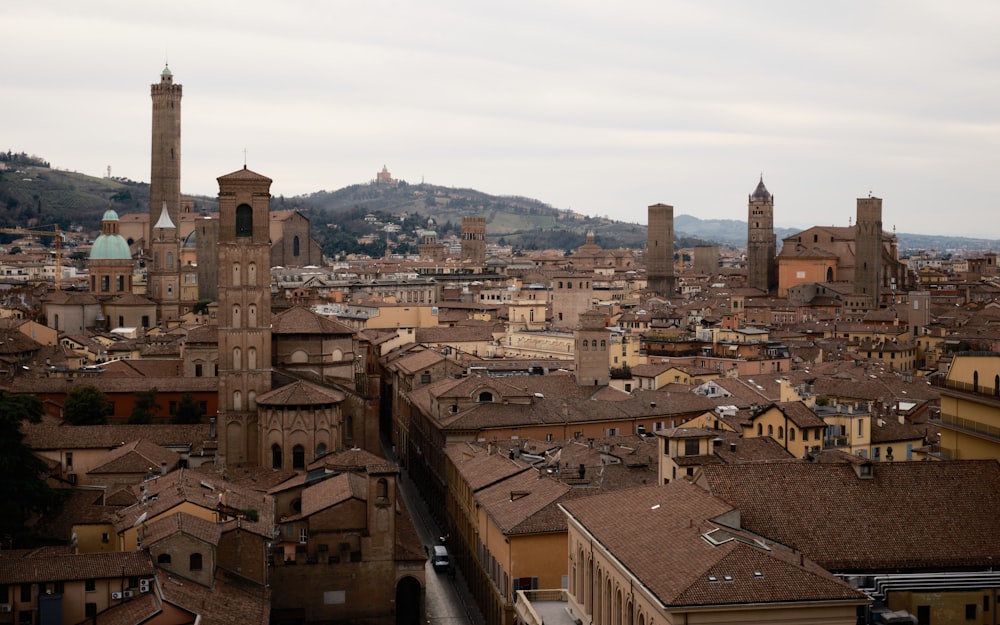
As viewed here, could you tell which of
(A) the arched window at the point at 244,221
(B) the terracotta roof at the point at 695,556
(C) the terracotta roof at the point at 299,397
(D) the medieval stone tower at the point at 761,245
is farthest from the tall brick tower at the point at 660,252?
(B) the terracotta roof at the point at 695,556

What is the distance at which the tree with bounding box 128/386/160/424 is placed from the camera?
200ft

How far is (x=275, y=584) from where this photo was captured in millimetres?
39938

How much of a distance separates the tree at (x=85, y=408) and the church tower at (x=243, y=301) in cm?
646

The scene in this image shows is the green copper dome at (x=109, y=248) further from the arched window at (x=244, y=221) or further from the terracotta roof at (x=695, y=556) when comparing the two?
the terracotta roof at (x=695, y=556)

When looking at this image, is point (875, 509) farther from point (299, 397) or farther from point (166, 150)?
point (166, 150)

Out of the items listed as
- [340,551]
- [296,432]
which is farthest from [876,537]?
[296,432]

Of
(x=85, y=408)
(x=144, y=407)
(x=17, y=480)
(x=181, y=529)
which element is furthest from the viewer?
(x=144, y=407)

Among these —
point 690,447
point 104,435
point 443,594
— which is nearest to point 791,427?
point 690,447

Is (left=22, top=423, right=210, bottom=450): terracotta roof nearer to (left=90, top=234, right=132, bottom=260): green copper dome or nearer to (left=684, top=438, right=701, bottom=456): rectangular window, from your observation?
(left=684, top=438, right=701, bottom=456): rectangular window

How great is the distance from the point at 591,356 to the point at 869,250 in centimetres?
6474

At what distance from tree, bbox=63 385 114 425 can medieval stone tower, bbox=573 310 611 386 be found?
69.6 ft

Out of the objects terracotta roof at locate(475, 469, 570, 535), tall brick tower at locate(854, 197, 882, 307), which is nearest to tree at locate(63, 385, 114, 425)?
terracotta roof at locate(475, 469, 570, 535)

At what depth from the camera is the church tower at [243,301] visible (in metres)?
56.6

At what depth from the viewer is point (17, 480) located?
41.5 meters
